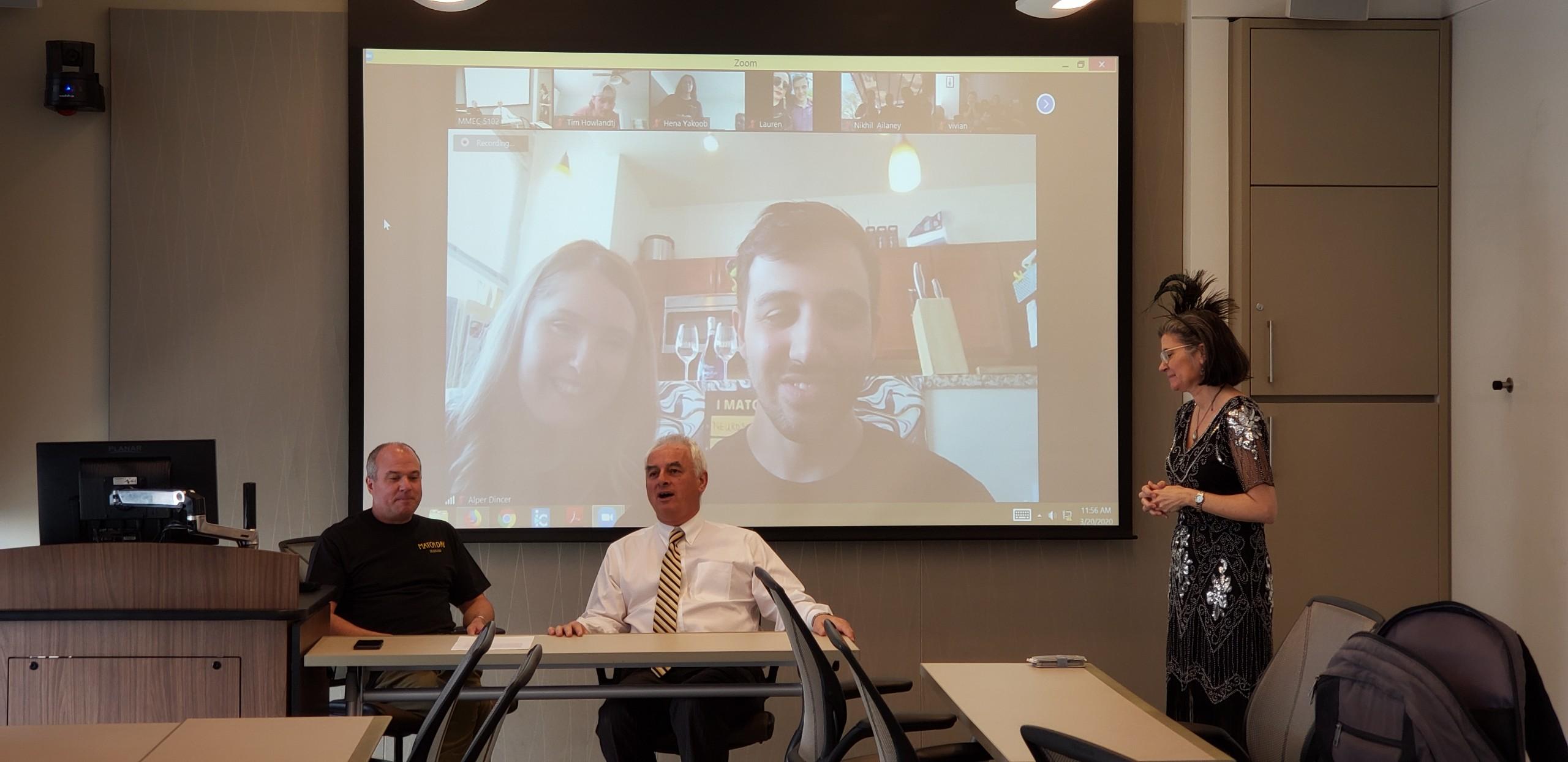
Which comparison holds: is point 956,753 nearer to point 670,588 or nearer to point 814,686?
point 814,686

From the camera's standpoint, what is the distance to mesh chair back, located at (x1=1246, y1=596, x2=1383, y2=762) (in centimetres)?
267

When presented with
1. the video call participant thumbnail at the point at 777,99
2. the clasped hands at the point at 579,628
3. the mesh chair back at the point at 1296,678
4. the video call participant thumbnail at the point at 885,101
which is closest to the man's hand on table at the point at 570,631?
the clasped hands at the point at 579,628

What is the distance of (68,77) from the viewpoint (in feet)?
14.0

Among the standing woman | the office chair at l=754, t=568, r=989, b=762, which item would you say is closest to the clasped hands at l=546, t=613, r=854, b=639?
the office chair at l=754, t=568, r=989, b=762

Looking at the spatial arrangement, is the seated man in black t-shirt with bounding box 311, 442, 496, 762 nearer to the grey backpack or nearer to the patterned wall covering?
the patterned wall covering

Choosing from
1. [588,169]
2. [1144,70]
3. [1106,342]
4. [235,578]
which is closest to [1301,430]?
[1106,342]

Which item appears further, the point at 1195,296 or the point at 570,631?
the point at 1195,296

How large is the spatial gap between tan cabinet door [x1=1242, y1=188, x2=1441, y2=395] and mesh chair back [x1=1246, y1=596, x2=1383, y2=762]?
6.74 feet

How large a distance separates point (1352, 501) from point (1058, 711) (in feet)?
9.31

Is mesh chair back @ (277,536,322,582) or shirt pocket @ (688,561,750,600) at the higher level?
mesh chair back @ (277,536,322,582)

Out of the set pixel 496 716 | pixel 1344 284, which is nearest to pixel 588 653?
pixel 496 716

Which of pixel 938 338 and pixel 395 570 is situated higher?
pixel 938 338

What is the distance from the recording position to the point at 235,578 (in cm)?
299

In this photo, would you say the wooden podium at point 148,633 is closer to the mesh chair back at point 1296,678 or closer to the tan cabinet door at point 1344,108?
the mesh chair back at point 1296,678
